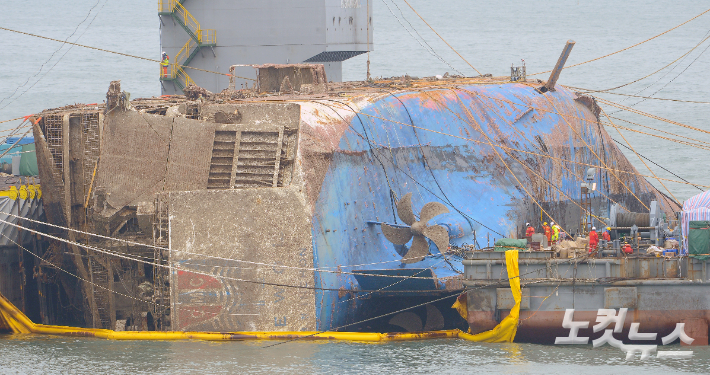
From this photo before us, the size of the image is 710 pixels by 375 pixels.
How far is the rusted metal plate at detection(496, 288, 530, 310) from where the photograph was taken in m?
31.2

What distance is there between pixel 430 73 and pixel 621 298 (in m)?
67.1

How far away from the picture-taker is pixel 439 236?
33.5 meters

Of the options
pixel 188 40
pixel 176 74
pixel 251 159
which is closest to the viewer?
pixel 251 159

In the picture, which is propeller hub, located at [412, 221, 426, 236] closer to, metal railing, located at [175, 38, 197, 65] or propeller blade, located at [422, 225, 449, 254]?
propeller blade, located at [422, 225, 449, 254]

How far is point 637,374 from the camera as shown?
27.5 meters

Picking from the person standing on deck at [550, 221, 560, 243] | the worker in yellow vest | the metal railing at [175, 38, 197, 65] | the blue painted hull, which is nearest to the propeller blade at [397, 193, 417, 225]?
the blue painted hull

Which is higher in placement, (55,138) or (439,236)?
(55,138)

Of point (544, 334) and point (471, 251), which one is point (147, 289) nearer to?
point (471, 251)

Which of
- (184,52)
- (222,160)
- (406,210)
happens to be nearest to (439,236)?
(406,210)

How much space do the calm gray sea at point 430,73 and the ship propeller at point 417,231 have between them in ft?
9.92

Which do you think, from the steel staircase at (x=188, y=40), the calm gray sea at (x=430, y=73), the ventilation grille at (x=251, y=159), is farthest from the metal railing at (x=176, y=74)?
the calm gray sea at (x=430, y=73)

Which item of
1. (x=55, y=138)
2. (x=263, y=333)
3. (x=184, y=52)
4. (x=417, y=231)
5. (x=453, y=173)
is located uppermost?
(x=184, y=52)

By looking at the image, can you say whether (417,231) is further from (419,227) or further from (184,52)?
(184,52)

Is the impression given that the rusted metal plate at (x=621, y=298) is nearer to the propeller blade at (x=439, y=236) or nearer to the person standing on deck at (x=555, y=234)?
the propeller blade at (x=439, y=236)
